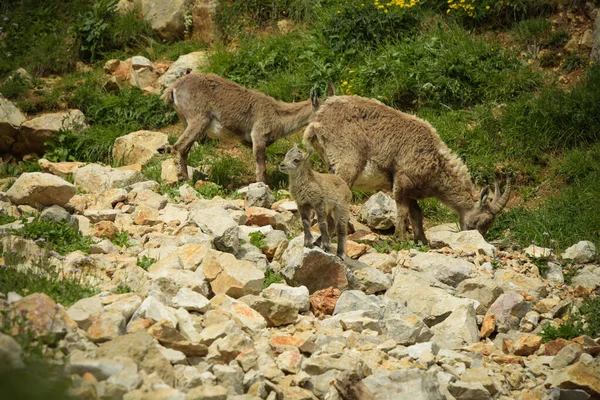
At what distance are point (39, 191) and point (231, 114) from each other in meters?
4.21

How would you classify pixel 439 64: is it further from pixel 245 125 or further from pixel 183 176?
pixel 183 176

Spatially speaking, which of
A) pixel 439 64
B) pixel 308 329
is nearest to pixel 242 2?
pixel 439 64

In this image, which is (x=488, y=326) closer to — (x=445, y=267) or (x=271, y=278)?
(x=445, y=267)

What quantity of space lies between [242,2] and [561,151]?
7596mm

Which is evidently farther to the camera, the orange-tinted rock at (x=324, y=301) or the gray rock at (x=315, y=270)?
the gray rock at (x=315, y=270)

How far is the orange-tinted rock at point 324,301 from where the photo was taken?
7957 millimetres

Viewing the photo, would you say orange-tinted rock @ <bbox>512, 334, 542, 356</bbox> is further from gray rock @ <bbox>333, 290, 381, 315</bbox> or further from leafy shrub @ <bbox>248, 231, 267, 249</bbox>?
leafy shrub @ <bbox>248, 231, 267, 249</bbox>

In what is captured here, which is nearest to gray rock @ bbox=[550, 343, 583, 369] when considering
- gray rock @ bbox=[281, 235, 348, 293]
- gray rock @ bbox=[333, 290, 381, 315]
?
gray rock @ bbox=[333, 290, 381, 315]

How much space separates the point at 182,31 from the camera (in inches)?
685

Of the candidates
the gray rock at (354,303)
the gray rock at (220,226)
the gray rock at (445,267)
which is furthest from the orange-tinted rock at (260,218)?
the gray rock at (354,303)

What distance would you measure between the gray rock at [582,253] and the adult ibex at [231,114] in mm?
4537

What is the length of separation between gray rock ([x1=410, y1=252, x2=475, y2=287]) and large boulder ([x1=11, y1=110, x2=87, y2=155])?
7.38 metres

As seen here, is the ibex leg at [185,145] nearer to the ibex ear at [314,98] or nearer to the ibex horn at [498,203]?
the ibex ear at [314,98]

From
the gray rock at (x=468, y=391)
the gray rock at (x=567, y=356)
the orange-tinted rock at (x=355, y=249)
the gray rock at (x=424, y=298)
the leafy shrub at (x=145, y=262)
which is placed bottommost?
the orange-tinted rock at (x=355, y=249)
